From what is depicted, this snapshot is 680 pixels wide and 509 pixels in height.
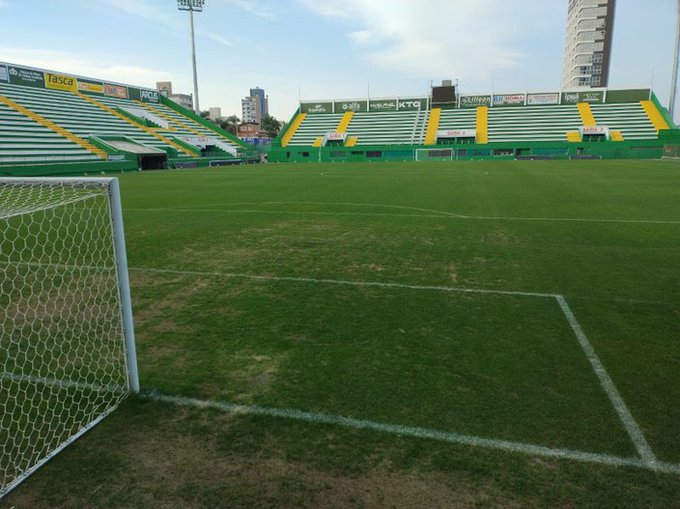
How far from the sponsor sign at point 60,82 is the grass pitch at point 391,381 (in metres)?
50.4

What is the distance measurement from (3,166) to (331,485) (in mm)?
34342

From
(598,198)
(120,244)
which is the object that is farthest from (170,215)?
(598,198)

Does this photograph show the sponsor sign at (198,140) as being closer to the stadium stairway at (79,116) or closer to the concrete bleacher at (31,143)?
the stadium stairway at (79,116)

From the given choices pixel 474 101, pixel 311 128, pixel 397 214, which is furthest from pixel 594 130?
pixel 397 214

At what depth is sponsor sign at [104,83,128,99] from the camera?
54.3 meters

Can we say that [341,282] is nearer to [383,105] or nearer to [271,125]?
[383,105]

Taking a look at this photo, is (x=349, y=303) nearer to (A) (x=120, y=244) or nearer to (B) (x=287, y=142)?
(A) (x=120, y=244)

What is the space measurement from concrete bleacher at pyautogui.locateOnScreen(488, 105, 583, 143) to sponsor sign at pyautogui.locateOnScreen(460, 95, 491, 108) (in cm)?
205

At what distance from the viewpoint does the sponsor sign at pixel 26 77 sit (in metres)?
44.4

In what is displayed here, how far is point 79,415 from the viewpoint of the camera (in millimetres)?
3561

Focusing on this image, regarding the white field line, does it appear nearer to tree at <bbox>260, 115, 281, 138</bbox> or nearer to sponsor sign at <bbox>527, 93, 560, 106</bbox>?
sponsor sign at <bbox>527, 93, 560, 106</bbox>

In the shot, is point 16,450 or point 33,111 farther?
point 33,111

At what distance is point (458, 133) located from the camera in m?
63.7

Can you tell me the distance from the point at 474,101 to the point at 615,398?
74050mm
